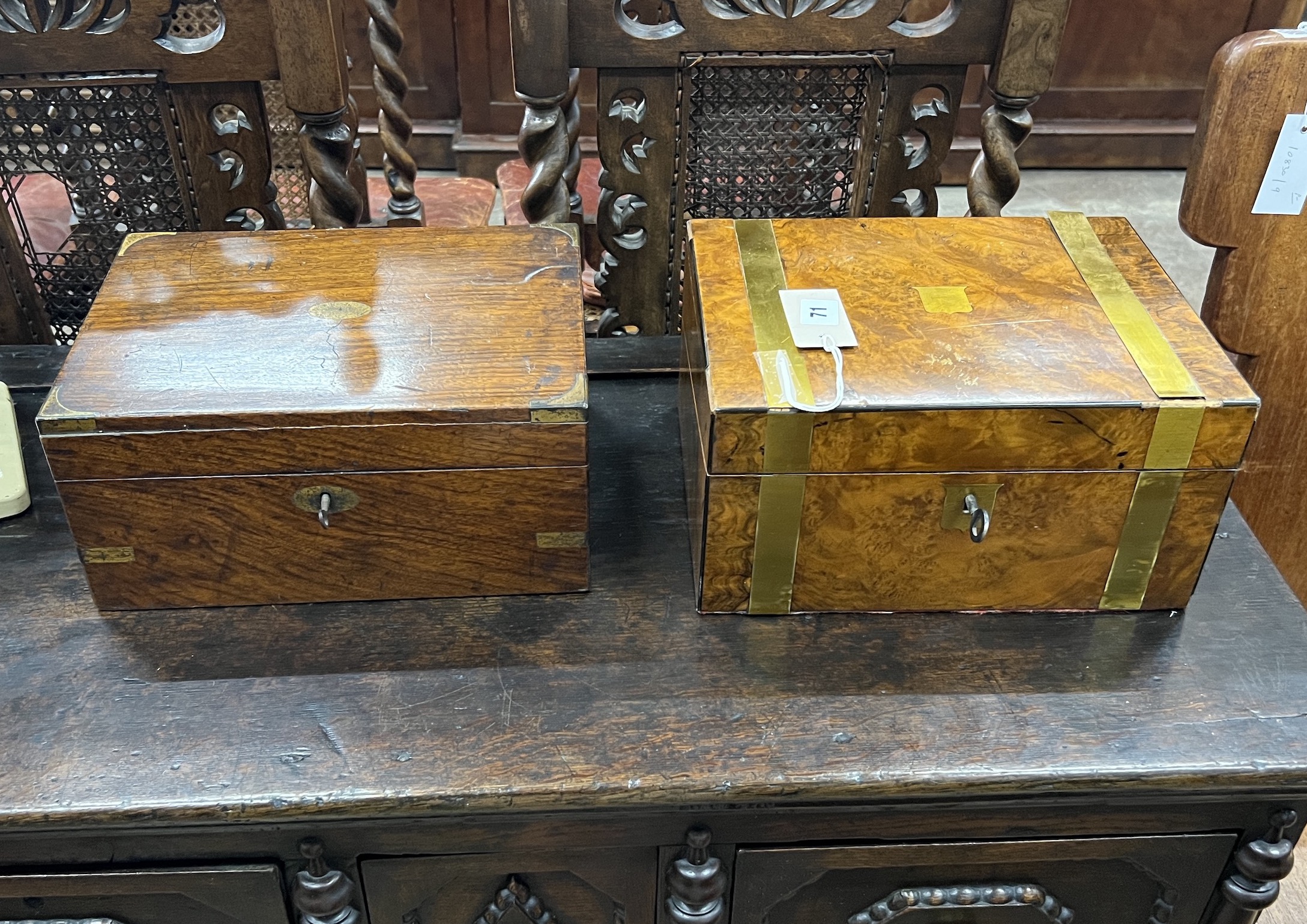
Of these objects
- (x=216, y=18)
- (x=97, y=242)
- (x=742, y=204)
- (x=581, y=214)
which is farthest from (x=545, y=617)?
(x=216, y=18)

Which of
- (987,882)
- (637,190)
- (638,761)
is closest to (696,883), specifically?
(638,761)

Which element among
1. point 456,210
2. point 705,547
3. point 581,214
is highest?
point 705,547

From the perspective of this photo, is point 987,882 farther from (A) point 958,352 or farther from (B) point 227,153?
(B) point 227,153

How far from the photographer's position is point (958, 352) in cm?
88

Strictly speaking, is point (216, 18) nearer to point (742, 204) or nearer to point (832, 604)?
point (742, 204)

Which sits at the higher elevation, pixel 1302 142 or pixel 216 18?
pixel 1302 142

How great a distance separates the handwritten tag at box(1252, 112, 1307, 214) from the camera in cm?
107

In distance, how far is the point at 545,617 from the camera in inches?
37.1

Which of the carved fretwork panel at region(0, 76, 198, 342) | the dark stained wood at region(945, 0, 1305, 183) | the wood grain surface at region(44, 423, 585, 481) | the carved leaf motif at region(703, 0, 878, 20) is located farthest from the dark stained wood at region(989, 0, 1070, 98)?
the dark stained wood at region(945, 0, 1305, 183)

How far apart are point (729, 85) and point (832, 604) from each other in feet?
1.82

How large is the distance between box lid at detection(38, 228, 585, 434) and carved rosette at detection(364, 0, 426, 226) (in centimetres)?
63

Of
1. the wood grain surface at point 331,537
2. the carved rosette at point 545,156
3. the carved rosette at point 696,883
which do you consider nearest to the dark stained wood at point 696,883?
the carved rosette at point 696,883

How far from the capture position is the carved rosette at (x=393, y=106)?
166cm

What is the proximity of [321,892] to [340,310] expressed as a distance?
46cm
